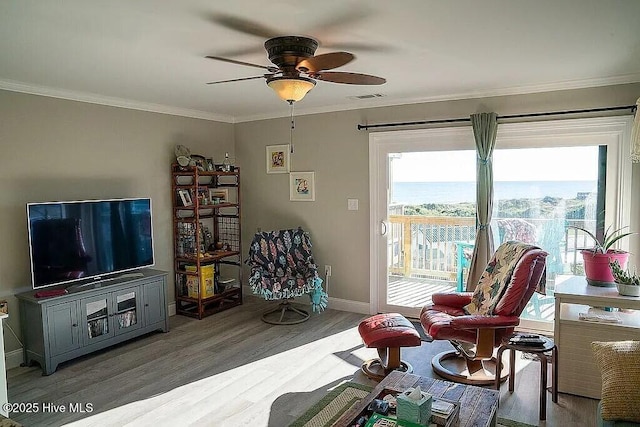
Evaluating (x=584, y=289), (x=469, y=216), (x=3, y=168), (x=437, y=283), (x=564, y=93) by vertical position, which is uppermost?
(x=564, y=93)

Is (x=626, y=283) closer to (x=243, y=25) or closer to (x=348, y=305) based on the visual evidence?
(x=348, y=305)

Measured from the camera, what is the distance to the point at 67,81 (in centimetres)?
Answer: 358

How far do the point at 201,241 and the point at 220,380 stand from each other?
6.77 ft

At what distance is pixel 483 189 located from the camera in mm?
4160

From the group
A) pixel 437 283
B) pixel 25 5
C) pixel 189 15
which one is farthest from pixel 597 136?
pixel 25 5

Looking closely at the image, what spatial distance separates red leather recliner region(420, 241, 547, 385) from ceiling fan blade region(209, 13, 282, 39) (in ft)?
7.11

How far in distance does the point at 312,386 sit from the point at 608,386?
75.3 inches

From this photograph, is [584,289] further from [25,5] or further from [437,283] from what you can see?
[25,5]

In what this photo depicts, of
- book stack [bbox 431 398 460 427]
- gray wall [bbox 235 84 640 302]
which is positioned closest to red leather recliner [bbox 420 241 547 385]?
book stack [bbox 431 398 460 427]

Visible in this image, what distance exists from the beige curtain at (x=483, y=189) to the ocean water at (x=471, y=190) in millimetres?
175

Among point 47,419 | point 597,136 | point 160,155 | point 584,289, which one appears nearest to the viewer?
point 47,419

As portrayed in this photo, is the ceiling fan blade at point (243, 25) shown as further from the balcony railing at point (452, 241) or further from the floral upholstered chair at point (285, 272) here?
the balcony railing at point (452, 241)

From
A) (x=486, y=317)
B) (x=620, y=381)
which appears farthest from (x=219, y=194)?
(x=620, y=381)

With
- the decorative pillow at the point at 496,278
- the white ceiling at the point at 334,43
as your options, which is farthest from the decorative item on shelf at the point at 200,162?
the decorative pillow at the point at 496,278
